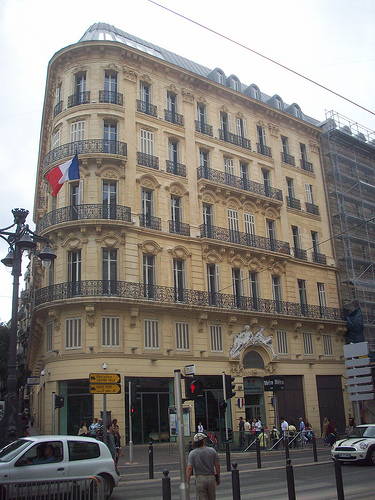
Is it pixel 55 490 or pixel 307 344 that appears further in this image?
pixel 307 344

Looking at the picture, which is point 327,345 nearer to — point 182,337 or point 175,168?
point 182,337

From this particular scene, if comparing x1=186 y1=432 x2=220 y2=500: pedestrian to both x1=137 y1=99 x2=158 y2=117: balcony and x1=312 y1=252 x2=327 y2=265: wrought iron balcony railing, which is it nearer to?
x1=137 y1=99 x2=158 y2=117: balcony

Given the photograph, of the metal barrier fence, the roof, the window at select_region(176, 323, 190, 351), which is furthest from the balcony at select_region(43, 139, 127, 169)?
the metal barrier fence

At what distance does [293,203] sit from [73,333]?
19735 millimetres

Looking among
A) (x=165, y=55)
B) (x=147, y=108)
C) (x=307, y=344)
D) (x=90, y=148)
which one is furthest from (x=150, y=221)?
(x=165, y=55)

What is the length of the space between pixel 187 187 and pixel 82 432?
16.2 m

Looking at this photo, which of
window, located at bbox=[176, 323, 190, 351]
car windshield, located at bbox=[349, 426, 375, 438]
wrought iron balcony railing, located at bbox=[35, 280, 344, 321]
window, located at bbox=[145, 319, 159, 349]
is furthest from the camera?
window, located at bbox=[176, 323, 190, 351]

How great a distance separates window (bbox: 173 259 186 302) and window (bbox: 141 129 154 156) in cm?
689

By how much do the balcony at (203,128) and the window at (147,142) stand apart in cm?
397

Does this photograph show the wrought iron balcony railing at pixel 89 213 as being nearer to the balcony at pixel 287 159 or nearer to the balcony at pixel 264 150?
the balcony at pixel 264 150

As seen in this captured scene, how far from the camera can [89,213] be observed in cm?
2727

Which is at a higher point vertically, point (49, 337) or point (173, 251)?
point (173, 251)

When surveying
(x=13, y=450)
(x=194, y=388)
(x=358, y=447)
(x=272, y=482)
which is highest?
(x=194, y=388)

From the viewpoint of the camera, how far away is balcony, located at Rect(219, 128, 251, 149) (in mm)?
34719
